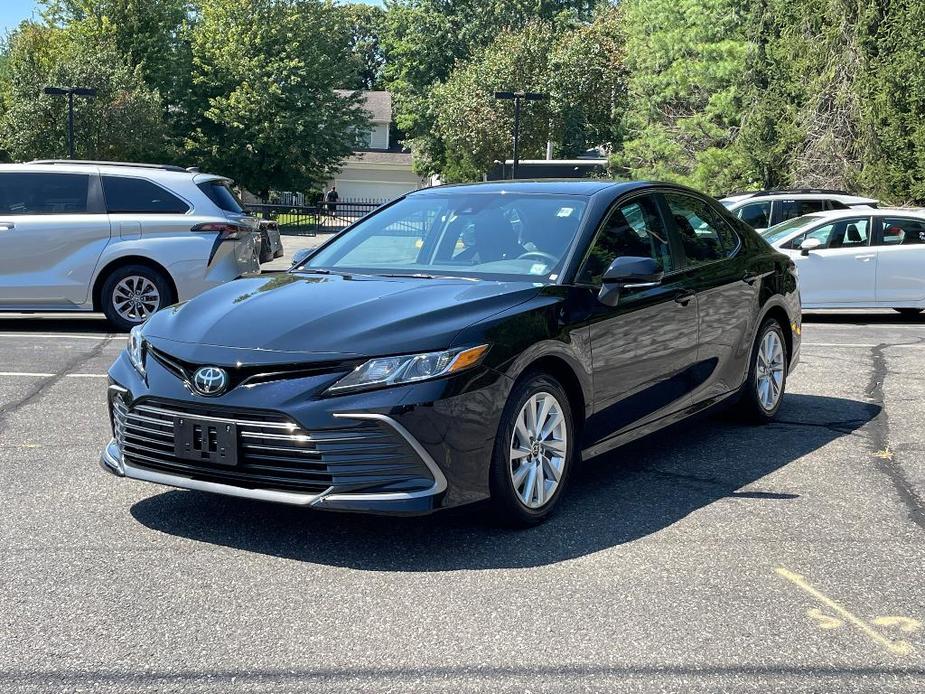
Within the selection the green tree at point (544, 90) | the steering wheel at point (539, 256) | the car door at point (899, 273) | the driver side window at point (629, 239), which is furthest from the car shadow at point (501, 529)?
the green tree at point (544, 90)

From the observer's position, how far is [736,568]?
4617mm

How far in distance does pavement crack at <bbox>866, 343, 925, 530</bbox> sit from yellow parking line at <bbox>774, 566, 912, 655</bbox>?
3.51 ft

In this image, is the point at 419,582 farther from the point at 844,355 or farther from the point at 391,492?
the point at 844,355

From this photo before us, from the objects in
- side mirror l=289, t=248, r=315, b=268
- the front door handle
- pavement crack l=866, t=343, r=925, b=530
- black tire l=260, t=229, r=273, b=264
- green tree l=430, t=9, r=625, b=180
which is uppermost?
green tree l=430, t=9, r=625, b=180

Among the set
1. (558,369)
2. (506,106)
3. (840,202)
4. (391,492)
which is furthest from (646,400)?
(506,106)

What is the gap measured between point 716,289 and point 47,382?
16.9 feet

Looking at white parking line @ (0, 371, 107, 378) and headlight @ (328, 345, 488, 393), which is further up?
headlight @ (328, 345, 488, 393)

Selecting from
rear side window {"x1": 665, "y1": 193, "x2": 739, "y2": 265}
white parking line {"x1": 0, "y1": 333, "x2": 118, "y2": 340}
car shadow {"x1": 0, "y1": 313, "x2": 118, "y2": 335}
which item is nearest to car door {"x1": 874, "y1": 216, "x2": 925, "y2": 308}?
rear side window {"x1": 665, "y1": 193, "x2": 739, "y2": 265}

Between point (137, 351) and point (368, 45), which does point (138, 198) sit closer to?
point (137, 351)

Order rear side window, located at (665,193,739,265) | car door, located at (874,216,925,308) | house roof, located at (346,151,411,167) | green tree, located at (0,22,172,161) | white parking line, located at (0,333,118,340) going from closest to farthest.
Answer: rear side window, located at (665,193,739,265) < white parking line, located at (0,333,118,340) < car door, located at (874,216,925,308) < green tree, located at (0,22,172,161) < house roof, located at (346,151,411,167)

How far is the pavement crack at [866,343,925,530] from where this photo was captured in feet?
18.3

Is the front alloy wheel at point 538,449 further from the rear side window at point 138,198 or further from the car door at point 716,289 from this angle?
the rear side window at point 138,198

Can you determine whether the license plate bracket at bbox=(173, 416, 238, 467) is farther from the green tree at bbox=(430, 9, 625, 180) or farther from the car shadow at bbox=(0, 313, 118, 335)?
the green tree at bbox=(430, 9, 625, 180)

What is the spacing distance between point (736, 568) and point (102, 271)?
30.2ft
